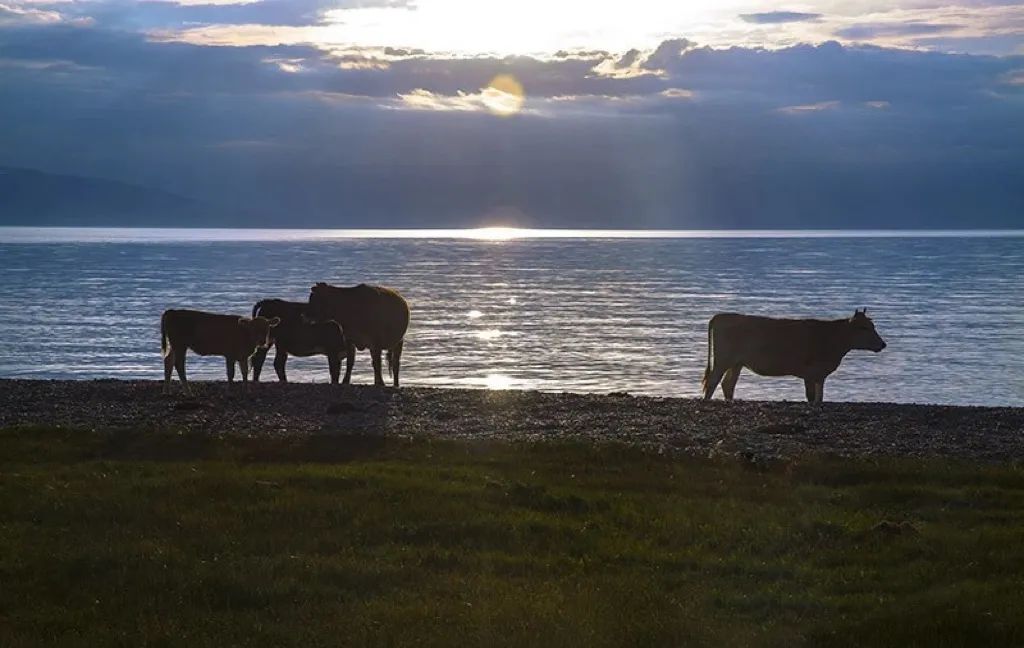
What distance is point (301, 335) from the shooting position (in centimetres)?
2580

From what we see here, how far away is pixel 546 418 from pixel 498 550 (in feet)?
30.0

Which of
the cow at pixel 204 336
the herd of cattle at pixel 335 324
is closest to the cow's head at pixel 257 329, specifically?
the cow at pixel 204 336

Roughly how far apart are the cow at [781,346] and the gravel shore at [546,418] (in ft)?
10.7

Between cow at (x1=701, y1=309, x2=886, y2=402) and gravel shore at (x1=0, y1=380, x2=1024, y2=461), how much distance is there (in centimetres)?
325

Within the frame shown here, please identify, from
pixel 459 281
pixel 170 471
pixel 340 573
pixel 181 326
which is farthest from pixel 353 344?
pixel 459 281

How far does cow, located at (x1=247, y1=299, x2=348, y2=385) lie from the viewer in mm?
25625

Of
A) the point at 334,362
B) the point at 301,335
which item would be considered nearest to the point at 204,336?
the point at 301,335

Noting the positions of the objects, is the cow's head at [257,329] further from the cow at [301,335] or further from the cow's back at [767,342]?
the cow's back at [767,342]

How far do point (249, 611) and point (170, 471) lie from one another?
18.9 feet

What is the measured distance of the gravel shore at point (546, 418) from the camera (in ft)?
57.2

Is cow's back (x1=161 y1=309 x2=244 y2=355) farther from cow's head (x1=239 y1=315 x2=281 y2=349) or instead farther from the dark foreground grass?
the dark foreground grass

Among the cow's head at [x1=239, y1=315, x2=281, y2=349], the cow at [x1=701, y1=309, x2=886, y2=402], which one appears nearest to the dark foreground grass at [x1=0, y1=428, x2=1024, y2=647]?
the cow's head at [x1=239, y1=315, x2=281, y2=349]

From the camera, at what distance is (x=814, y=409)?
21172mm

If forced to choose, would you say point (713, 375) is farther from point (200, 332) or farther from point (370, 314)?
point (200, 332)
